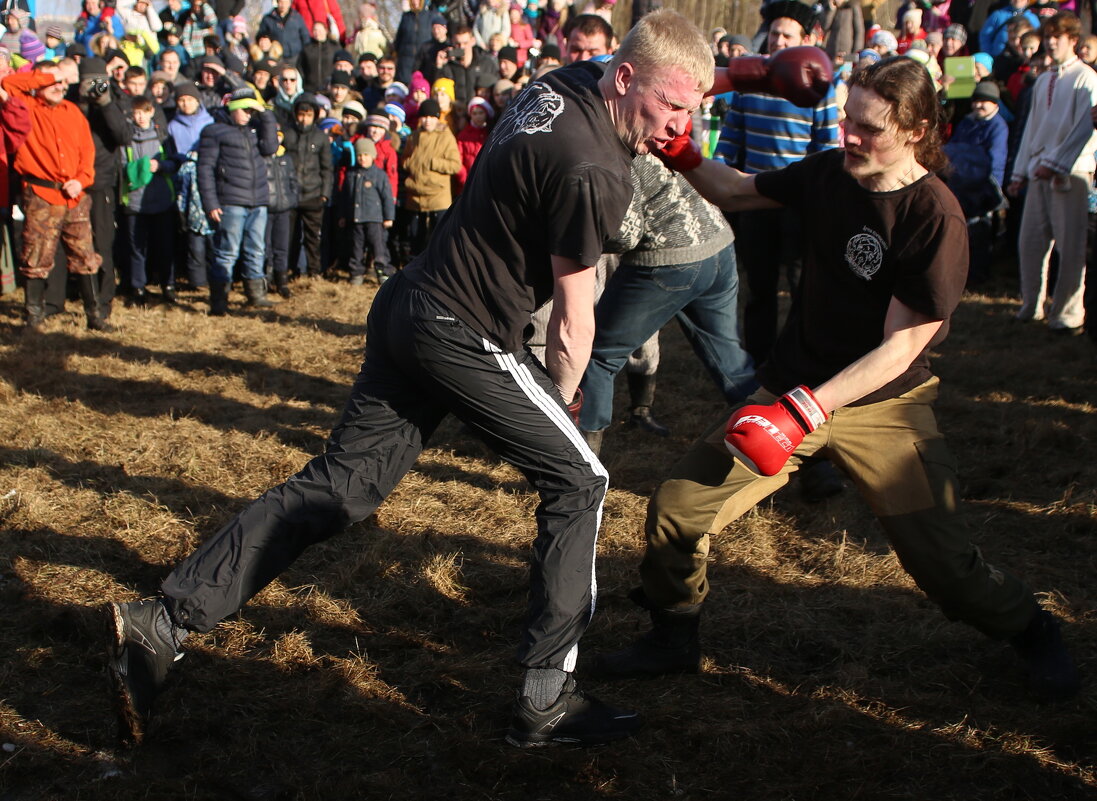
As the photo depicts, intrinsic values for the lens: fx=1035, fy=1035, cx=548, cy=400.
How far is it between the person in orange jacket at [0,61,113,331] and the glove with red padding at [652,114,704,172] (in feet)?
18.3

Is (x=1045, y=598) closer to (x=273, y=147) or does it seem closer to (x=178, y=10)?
(x=273, y=147)

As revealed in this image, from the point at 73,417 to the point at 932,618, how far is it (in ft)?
14.7

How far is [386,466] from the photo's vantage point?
9.70 ft

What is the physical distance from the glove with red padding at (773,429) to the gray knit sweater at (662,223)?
150 cm

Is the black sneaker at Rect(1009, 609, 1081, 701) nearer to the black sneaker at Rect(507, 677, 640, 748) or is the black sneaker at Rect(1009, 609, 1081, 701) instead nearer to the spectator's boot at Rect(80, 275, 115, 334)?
the black sneaker at Rect(507, 677, 640, 748)

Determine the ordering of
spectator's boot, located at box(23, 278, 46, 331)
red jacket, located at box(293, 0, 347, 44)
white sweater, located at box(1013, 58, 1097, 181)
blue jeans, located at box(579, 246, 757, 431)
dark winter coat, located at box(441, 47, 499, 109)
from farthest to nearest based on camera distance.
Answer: red jacket, located at box(293, 0, 347, 44), dark winter coat, located at box(441, 47, 499, 109), spectator's boot, located at box(23, 278, 46, 331), white sweater, located at box(1013, 58, 1097, 181), blue jeans, located at box(579, 246, 757, 431)

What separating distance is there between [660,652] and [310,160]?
23.7 ft

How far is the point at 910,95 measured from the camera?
2.71 metres

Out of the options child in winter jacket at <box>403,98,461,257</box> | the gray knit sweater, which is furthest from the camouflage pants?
the gray knit sweater

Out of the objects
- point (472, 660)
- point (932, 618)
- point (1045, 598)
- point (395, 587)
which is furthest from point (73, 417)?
point (1045, 598)

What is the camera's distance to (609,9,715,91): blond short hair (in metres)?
2.53

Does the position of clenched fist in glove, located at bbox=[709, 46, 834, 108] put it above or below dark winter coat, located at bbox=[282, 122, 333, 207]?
above

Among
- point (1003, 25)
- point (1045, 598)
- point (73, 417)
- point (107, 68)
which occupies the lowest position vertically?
point (73, 417)

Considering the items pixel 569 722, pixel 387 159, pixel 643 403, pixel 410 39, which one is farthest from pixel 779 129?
pixel 410 39
